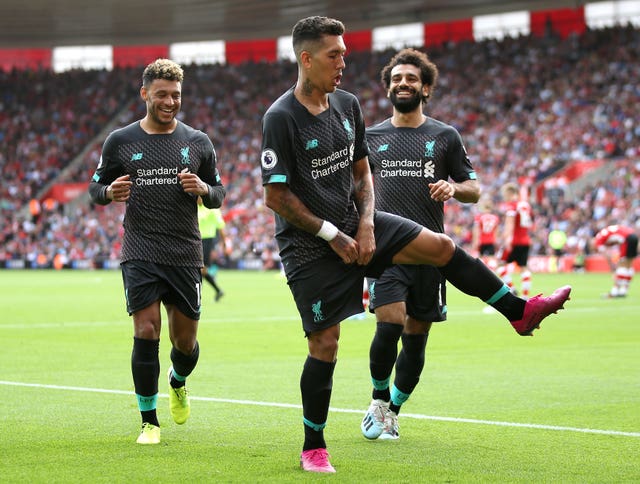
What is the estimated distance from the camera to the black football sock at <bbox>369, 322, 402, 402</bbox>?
733 centimetres

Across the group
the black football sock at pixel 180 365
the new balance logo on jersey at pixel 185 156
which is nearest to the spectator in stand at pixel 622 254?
the black football sock at pixel 180 365

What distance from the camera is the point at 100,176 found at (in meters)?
7.54

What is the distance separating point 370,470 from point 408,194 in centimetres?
250

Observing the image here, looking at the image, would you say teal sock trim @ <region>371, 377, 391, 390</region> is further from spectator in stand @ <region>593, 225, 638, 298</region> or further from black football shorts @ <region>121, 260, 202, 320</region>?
spectator in stand @ <region>593, 225, 638, 298</region>

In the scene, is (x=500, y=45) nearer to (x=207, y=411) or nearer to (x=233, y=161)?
(x=233, y=161)

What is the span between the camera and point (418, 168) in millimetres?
7918

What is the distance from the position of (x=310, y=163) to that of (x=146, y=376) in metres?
2.04

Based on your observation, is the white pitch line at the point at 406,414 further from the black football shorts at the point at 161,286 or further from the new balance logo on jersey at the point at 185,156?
the new balance logo on jersey at the point at 185,156

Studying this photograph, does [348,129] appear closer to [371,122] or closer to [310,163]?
[310,163]

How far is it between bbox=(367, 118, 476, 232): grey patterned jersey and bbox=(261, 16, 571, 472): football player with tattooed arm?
58.3 inches

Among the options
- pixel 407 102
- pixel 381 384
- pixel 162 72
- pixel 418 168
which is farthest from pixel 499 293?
pixel 162 72

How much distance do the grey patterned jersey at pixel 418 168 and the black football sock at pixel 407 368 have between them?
0.85 meters

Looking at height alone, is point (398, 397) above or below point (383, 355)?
below

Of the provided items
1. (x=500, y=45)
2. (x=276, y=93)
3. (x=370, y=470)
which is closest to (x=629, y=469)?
(x=370, y=470)
